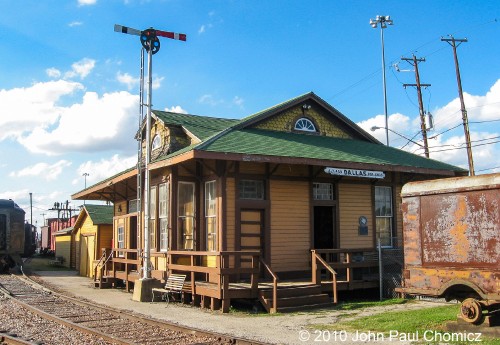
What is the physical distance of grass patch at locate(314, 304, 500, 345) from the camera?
894 cm

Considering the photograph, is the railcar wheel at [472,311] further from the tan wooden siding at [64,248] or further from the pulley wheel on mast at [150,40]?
the tan wooden siding at [64,248]

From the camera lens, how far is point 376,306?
12539mm

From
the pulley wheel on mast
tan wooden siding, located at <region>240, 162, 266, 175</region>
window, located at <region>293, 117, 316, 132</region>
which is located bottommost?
tan wooden siding, located at <region>240, 162, 266, 175</region>

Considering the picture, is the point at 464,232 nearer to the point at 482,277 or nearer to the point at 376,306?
the point at 482,277

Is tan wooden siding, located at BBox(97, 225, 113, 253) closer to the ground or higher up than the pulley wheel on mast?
closer to the ground

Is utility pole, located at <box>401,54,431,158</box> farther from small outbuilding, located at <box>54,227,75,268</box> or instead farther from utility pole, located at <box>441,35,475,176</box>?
small outbuilding, located at <box>54,227,75,268</box>

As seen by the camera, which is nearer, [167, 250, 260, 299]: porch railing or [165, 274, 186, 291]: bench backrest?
[167, 250, 260, 299]: porch railing

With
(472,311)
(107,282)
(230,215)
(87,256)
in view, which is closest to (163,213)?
(230,215)

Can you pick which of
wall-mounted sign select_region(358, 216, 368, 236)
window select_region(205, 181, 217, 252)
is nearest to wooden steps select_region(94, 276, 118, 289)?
window select_region(205, 181, 217, 252)

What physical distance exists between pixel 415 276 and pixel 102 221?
20185mm

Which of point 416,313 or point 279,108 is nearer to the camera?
point 416,313

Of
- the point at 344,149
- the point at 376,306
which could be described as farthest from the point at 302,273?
the point at 344,149

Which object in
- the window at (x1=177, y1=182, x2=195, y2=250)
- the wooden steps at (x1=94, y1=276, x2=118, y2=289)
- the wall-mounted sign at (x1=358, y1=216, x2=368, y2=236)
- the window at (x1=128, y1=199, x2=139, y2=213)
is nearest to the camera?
the window at (x1=177, y1=182, x2=195, y2=250)

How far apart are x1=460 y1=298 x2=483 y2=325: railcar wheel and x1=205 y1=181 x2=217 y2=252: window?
24.2ft
